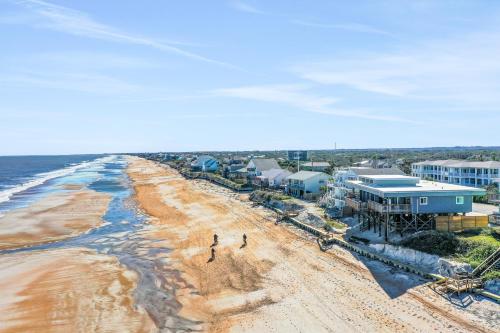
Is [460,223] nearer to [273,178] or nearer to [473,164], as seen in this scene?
[473,164]

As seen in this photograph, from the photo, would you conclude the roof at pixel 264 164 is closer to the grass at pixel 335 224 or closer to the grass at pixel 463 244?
the grass at pixel 335 224

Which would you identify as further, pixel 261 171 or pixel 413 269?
pixel 261 171

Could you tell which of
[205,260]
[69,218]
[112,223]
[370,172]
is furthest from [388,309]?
[69,218]

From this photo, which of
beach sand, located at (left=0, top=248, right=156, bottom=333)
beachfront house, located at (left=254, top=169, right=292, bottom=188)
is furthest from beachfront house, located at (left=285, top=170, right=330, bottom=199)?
beach sand, located at (left=0, top=248, right=156, bottom=333)

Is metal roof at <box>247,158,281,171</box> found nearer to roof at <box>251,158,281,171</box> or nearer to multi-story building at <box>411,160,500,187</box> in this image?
roof at <box>251,158,281,171</box>

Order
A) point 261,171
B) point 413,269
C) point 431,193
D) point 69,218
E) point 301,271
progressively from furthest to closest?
point 261,171 < point 69,218 < point 431,193 < point 301,271 < point 413,269

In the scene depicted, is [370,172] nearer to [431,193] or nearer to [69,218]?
[431,193]

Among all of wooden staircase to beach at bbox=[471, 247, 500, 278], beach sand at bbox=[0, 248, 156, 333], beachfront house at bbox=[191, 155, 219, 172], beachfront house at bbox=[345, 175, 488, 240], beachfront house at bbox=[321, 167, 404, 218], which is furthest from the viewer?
beachfront house at bbox=[191, 155, 219, 172]

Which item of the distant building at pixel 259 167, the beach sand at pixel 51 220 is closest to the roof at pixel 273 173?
the distant building at pixel 259 167
